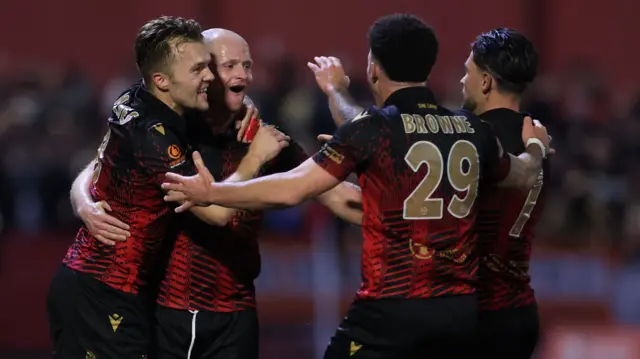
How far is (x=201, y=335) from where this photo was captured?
502 centimetres

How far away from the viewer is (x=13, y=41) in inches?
538

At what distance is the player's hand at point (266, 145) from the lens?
486 centimetres

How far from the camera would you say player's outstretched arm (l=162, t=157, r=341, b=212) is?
4492 mm

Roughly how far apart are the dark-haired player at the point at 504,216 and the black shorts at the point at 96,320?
1528 millimetres

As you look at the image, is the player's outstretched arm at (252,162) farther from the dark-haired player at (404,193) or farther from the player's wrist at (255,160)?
the dark-haired player at (404,193)

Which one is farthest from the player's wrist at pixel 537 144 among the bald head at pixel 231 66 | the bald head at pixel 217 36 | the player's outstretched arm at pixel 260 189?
the bald head at pixel 217 36

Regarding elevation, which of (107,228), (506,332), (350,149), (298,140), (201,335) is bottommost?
(298,140)

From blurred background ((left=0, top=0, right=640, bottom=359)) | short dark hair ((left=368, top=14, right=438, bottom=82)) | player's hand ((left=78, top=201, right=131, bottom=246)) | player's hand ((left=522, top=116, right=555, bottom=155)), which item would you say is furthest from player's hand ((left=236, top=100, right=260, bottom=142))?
blurred background ((left=0, top=0, right=640, bottom=359))

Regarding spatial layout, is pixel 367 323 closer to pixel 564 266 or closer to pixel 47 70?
pixel 564 266

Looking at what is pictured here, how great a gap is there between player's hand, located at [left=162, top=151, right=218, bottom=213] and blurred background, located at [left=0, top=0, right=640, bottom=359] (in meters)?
4.84

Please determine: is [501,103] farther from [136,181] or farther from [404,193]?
[136,181]

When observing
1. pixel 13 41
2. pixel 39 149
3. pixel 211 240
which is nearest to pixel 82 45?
pixel 13 41

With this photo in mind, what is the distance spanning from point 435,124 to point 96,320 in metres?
1.70

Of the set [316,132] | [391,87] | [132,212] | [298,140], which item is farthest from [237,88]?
[316,132]
